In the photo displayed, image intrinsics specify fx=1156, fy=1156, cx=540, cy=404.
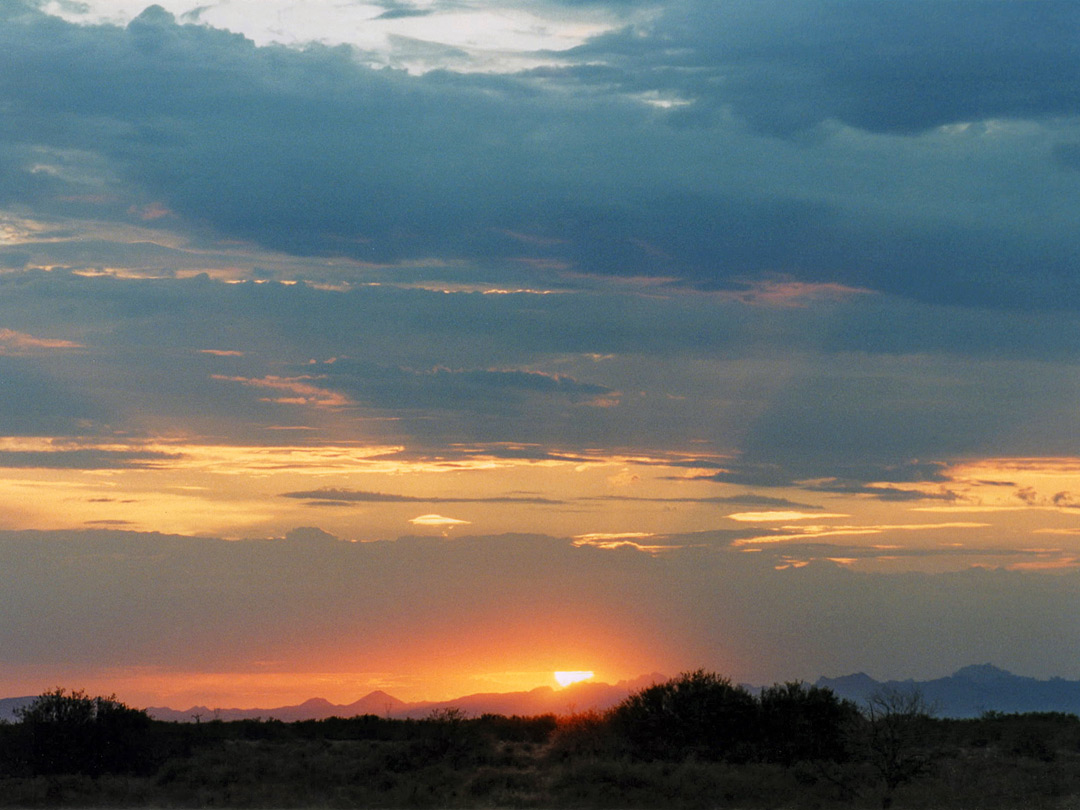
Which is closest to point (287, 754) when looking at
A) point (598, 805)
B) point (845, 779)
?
point (598, 805)

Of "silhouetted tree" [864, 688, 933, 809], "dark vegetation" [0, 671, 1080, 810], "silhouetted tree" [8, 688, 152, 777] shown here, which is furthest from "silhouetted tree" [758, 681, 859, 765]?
"silhouetted tree" [8, 688, 152, 777]

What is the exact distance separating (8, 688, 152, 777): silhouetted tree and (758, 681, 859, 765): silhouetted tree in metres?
26.0

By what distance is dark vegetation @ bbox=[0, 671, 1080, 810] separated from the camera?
41344mm

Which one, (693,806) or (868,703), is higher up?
(868,703)

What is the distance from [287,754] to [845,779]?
2309 centimetres

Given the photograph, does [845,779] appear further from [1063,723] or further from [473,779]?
[1063,723]

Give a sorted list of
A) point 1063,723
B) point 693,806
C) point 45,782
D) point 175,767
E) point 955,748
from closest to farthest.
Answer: point 693,806, point 45,782, point 175,767, point 955,748, point 1063,723

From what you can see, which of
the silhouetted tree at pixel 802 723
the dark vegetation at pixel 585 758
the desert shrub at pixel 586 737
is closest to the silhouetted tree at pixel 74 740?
the dark vegetation at pixel 585 758

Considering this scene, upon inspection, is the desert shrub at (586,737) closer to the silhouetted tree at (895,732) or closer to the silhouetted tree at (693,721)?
the silhouetted tree at (693,721)

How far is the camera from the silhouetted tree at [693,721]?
4872 cm

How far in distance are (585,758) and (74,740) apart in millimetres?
20587

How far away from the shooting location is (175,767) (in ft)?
152

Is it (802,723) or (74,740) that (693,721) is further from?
(74,740)

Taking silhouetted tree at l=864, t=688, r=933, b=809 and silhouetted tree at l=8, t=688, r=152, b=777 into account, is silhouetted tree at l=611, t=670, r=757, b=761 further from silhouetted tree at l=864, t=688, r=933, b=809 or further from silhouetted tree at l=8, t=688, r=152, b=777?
silhouetted tree at l=8, t=688, r=152, b=777
